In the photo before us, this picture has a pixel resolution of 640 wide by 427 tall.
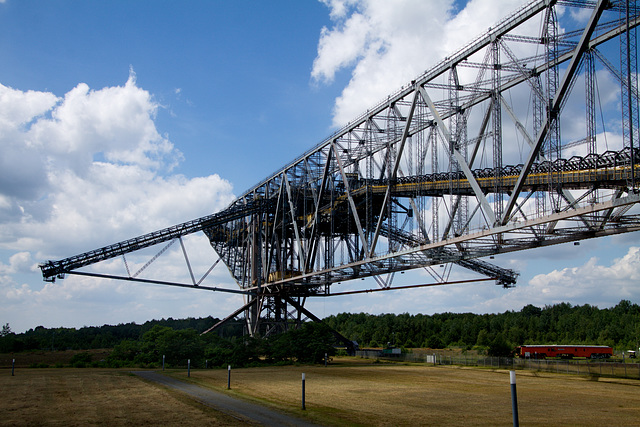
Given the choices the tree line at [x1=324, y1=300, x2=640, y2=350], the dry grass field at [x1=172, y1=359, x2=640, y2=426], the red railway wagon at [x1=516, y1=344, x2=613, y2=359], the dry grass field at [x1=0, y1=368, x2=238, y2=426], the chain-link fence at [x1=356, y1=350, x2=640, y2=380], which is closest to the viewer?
the dry grass field at [x1=0, y1=368, x2=238, y2=426]

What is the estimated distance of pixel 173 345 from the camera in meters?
49.8

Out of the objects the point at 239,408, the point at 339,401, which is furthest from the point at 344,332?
the point at 239,408

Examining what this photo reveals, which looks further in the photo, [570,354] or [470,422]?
[570,354]

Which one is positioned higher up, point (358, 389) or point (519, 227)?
point (519, 227)

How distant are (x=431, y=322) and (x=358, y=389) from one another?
4745 inches

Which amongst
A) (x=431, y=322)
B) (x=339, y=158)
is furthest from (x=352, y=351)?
(x=431, y=322)

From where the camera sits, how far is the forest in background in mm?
51425

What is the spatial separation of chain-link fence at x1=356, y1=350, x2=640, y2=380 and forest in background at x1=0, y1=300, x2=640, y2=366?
507 inches

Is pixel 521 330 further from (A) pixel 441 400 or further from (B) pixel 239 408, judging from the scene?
(B) pixel 239 408

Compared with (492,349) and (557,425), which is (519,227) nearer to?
(557,425)

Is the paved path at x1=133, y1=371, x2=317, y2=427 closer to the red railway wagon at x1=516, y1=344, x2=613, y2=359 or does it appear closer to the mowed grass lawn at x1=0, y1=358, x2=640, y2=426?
the mowed grass lawn at x1=0, y1=358, x2=640, y2=426

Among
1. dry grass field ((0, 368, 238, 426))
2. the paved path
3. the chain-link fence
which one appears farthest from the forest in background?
the paved path

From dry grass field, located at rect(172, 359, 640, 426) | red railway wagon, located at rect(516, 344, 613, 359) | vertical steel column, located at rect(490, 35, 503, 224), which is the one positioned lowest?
red railway wagon, located at rect(516, 344, 613, 359)

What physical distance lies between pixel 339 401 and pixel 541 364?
3324 cm
